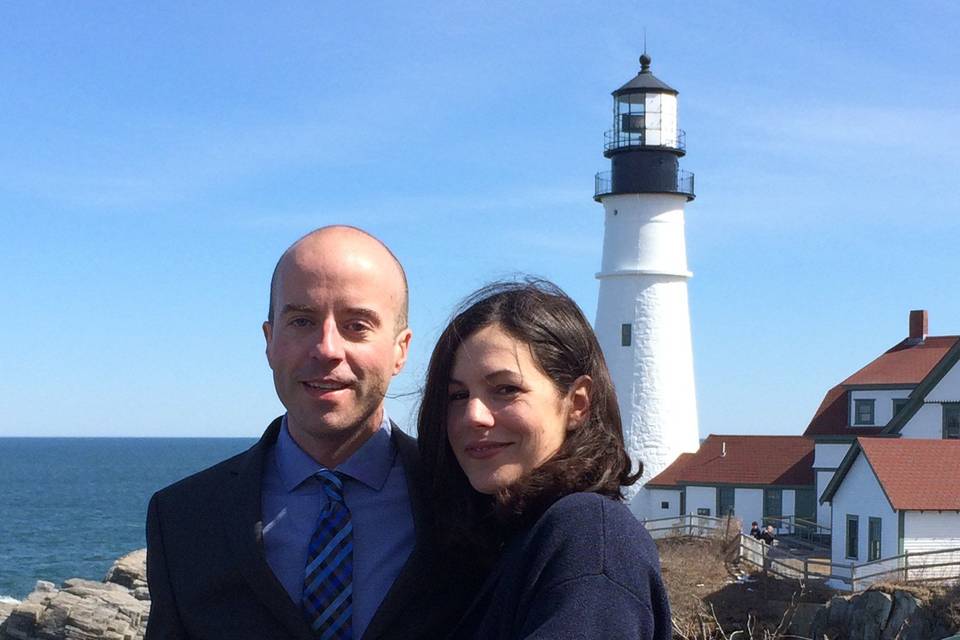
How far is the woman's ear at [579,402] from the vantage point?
3.43 metres

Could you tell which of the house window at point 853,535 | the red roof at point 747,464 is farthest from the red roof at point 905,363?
the house window at point 853,535

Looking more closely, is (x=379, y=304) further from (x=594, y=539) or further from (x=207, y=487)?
(x=594, y=539)

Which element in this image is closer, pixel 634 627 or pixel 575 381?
pixel 634 627

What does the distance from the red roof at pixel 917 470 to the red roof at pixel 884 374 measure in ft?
24.0

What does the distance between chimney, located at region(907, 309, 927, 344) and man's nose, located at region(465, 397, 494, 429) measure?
108 ft

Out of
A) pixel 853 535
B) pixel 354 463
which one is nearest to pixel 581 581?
pixel 354 463

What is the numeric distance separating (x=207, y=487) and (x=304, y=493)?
0.31m

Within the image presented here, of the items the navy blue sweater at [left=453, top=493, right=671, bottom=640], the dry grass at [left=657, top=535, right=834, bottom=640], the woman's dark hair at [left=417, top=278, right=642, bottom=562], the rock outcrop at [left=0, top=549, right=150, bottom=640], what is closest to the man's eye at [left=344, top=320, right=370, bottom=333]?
the woman's dark hair at [left=417, top=278, right=642, bottom=562]

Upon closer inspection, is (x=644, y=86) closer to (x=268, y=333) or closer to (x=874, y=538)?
(x=874, y=538)

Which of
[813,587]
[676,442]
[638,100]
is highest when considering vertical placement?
[638,100]

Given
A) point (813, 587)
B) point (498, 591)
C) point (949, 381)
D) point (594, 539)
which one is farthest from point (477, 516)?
point (949, 381)

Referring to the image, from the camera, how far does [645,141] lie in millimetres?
33531

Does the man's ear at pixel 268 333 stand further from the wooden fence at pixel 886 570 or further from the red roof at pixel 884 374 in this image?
the red roof at pixel 884 374

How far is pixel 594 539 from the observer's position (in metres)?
2.97
